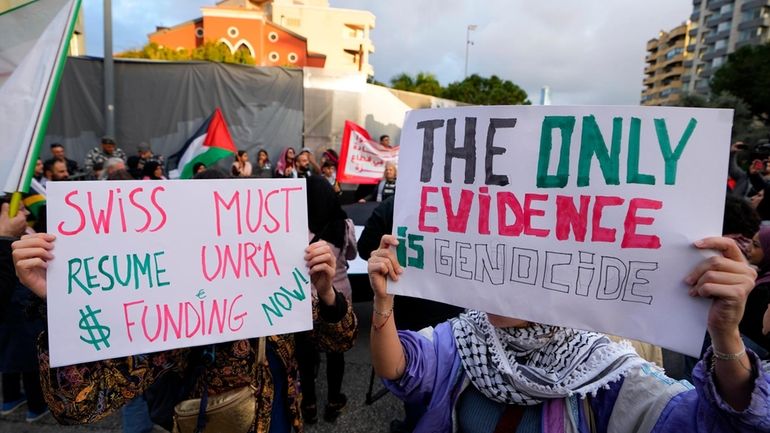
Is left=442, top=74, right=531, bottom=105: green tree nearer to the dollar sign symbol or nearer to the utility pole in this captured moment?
the utility pole

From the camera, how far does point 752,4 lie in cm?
6056

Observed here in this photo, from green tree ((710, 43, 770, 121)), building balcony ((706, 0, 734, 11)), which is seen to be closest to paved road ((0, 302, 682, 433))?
green tree ((710, 43, 770, 121))

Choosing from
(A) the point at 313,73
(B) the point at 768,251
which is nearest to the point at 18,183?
(B) the point at 768,251

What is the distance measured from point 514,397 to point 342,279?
1867 mm

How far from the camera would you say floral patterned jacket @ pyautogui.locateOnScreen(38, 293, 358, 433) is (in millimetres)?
1265

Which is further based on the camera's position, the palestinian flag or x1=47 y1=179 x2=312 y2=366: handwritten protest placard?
the palestinian flag

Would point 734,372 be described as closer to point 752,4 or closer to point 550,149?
point 550,149

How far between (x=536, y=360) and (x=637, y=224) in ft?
1.65

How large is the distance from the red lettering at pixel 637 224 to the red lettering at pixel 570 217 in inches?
3.8

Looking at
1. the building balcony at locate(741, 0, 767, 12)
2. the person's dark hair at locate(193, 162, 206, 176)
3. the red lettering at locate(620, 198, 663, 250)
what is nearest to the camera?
the red lettering at locate(620, 198, 663, 250)

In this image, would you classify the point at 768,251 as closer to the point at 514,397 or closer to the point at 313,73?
the point at 514,397

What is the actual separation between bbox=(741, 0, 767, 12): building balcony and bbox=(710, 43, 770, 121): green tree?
32.5 metres

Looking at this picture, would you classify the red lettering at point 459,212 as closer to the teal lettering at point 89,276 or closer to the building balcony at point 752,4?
the teal lettering at point 89,276

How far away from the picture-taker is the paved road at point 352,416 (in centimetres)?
284
